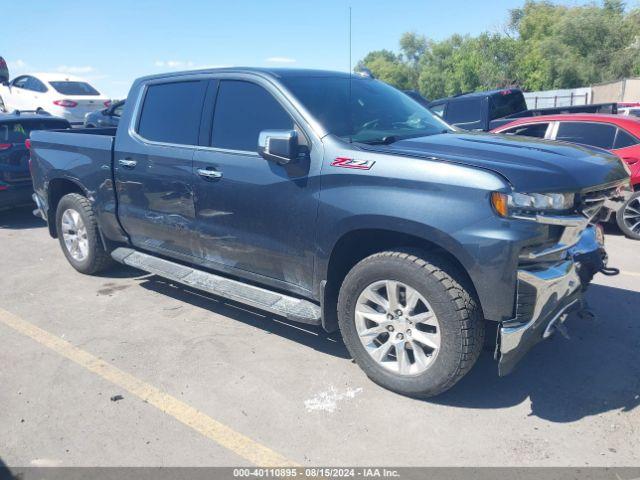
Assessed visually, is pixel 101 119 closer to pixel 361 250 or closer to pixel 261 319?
pixel 261 319

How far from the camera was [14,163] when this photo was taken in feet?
26.4

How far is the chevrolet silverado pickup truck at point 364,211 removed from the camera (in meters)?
2.91

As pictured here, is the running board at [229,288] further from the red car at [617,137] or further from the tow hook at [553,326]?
the red car at [617,137]

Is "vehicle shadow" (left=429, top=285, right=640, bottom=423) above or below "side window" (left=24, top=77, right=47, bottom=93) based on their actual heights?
below

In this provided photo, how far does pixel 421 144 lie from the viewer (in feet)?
11.5

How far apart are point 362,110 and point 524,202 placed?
1.61 metres

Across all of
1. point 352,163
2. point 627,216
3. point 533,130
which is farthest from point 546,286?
point 533,130

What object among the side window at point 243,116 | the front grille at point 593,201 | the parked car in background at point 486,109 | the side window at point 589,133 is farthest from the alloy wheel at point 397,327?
the parked car in background at point 486,109

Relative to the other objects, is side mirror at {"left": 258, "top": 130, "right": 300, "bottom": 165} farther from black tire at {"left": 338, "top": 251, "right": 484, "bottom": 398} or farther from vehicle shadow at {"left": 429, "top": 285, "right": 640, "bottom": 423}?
vehicle shadow at {"left": 429, "top": 285, "right": 640, "bottom": 423}

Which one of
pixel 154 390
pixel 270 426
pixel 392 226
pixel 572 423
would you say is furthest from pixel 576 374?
pixel 154 390

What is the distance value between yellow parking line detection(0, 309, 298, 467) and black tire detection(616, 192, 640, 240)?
601 cm

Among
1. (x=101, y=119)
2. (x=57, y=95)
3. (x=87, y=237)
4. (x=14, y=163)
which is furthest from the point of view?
(x=57, y=95)

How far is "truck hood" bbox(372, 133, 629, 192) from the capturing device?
2920mm

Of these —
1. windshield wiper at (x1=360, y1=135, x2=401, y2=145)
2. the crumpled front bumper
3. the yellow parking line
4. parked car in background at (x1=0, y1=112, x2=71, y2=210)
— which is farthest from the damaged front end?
parked car in background at (x1=0, y1=112, x2=71, y2=210)
